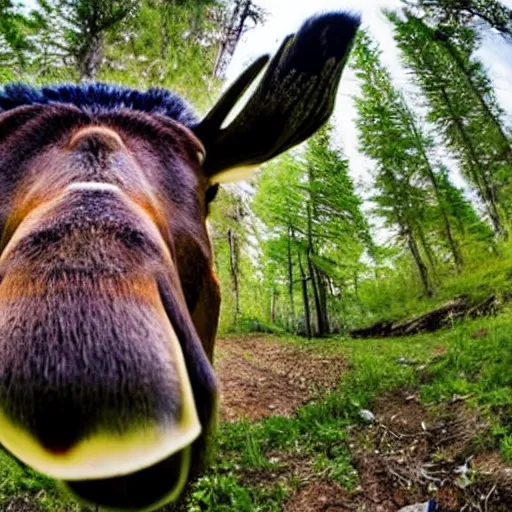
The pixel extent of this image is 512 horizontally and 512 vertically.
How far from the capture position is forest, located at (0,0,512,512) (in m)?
5.39

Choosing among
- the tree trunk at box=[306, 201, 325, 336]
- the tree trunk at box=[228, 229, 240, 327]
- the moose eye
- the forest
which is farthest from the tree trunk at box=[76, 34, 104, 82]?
the tree trunk at box=[306, 201, 325, 336]

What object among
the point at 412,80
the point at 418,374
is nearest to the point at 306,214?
the point at 412,80

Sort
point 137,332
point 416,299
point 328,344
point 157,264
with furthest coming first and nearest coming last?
1. point 416,299
2. point 328,344
3. point 157,264
4. point 137,332

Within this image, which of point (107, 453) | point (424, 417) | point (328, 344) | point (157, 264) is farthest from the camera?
point (328, 344)

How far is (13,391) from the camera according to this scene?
2.24ft

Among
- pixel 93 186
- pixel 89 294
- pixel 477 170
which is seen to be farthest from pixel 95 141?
pixel 477 170

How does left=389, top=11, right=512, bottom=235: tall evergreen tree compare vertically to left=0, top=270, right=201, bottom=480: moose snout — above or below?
below

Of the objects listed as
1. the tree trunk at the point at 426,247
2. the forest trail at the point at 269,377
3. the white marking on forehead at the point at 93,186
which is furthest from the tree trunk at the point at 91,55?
the tree trunk at the point at 426,247

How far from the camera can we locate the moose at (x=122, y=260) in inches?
26.3

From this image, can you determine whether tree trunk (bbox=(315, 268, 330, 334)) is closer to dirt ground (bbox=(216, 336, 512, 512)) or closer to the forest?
the forest

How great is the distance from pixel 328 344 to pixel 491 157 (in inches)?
562

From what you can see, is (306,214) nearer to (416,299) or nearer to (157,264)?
(416,299)

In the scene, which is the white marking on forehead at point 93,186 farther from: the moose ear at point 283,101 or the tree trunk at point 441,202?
the tree trunk at point 441,202

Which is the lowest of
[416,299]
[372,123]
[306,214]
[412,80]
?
[416,299]
